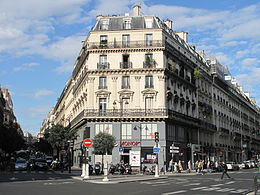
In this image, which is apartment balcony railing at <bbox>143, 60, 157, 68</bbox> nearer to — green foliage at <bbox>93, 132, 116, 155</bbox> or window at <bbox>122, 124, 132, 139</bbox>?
window at <bbox>122, 124, 132, 139</bbox>

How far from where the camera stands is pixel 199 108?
62688 millimetres

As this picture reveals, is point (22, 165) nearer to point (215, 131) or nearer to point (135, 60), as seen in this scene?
point (135, 60)

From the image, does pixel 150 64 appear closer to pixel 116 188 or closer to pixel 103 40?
pixel 103 40

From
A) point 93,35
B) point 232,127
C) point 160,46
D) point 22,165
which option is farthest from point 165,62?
point 232,127

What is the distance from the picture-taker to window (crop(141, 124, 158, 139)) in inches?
1909

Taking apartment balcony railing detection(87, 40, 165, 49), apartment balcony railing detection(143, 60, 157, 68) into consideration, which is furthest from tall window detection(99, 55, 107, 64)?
apartment balcony railing detection(143, 60, 157, 68)

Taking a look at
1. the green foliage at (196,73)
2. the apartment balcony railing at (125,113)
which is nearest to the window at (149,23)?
the apartment balcony railing at (125,113)

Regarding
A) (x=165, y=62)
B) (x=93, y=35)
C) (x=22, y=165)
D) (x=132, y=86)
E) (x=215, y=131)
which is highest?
(x=93, y=35)

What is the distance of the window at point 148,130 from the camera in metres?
48.5

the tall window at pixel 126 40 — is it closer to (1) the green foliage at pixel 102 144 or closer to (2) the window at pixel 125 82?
(2) the window at pixel 125 82

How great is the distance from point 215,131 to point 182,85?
18287mm

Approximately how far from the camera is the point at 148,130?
48531 mm

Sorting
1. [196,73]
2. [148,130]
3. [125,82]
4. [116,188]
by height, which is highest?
[196,73]

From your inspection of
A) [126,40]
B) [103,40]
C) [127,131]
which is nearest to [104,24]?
[103,40]
